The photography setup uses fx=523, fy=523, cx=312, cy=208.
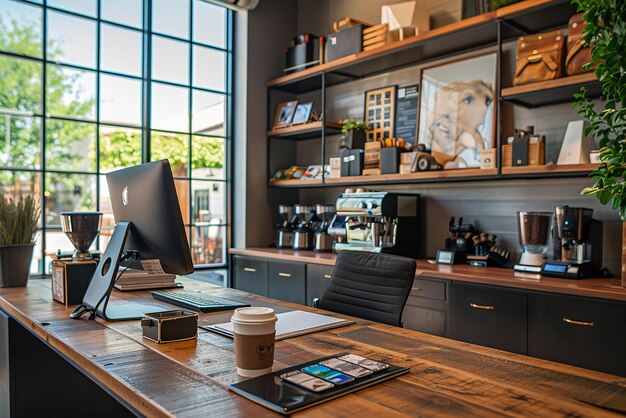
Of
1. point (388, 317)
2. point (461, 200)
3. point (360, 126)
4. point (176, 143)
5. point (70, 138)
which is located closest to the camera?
point (388, 317)

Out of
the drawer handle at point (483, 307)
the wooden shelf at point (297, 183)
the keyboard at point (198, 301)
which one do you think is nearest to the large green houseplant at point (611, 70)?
the drawer handle at point (483, 307)

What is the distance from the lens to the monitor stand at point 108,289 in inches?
64.2

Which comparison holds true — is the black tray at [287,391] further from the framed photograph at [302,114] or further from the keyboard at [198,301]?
the framed photograph at [302,114]

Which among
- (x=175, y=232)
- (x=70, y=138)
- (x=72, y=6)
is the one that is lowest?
(x=175, y=232)

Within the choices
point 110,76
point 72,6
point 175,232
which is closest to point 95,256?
point 175,232

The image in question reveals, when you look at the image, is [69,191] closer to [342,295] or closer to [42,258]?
[42,258]

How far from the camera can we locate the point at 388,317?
188 cm

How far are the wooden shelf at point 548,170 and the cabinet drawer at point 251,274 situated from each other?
1936 millimetres

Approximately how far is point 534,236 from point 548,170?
1.17 feet

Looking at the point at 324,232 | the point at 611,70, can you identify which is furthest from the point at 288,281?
the point at 611,70

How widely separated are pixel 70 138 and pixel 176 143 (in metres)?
0.83

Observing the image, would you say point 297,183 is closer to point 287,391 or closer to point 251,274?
point 251,274

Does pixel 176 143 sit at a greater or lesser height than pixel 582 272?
greater

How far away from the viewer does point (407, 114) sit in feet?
12.5
